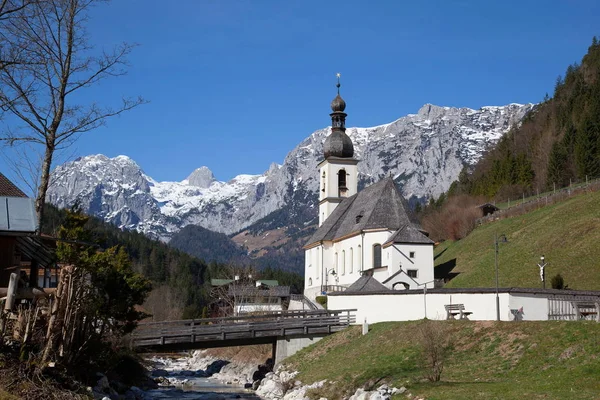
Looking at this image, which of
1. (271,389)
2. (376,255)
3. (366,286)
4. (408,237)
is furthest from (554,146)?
(271,389)

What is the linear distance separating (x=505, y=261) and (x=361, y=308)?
645 inches

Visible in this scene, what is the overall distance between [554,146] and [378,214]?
1553 inches

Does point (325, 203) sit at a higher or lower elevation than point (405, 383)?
higher

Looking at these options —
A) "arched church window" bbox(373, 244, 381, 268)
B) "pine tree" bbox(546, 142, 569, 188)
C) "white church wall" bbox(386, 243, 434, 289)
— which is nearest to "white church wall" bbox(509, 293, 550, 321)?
"white church wall" bbox(386, 243, 434, 289)

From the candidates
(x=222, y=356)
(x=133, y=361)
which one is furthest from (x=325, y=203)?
(x=133, y=361)

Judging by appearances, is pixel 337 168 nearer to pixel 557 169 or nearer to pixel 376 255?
pixel 376 255

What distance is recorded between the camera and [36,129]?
1917cm

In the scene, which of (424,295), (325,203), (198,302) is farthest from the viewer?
(198,302)

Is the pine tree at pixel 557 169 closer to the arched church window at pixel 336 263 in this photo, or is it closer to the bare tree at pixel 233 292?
the arched church window at pixel 336 263

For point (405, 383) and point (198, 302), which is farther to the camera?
point (198, 302)

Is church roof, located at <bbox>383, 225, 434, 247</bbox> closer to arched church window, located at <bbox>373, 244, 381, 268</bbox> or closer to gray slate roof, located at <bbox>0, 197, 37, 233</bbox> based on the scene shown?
arched church window, located at <bbox>373, 244, 381, 268</bbox>

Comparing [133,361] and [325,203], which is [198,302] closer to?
[325,203]

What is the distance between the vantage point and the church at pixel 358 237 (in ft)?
165

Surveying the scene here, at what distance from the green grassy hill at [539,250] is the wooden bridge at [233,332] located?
1361cm
